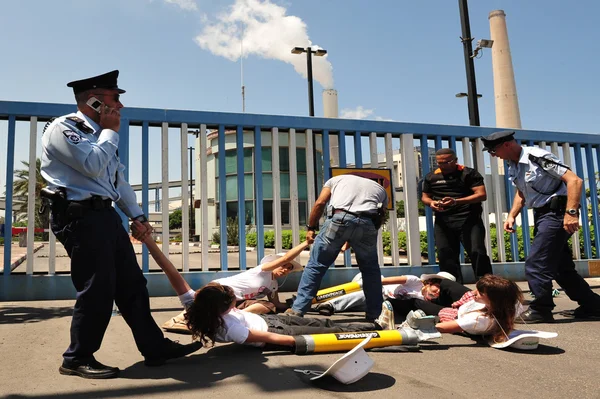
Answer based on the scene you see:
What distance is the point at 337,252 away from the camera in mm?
3971

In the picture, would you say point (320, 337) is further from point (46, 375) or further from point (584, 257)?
point (584, 257)

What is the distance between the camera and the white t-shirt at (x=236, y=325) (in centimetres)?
297

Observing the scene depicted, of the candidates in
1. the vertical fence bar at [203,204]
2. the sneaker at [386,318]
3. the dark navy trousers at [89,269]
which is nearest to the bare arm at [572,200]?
the sneaker at [386,318]

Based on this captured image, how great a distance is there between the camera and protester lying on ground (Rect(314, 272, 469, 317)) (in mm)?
4359

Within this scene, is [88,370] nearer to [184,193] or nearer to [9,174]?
[184,193]

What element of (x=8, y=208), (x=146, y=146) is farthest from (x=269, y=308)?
(x=8, y=208)

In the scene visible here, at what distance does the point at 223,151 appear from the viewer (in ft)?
20.1

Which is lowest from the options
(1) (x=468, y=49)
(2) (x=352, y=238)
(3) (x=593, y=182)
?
(2) (x=352, y=238)

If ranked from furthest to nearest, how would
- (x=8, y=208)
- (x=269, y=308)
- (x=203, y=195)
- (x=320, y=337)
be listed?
(x=203, y=195), (x=8, y=208), (x=269, y=308), (x=320, y=337)

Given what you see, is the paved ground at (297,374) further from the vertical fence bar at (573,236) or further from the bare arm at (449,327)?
the vertical fence bar at (573,236)

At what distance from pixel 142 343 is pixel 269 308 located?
1.63 metres

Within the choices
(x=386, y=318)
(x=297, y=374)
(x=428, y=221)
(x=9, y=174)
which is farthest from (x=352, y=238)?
(x=9, y=174)

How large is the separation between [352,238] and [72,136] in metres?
2.29

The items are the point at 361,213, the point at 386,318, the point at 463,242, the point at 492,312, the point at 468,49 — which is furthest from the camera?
the point at 468,49
